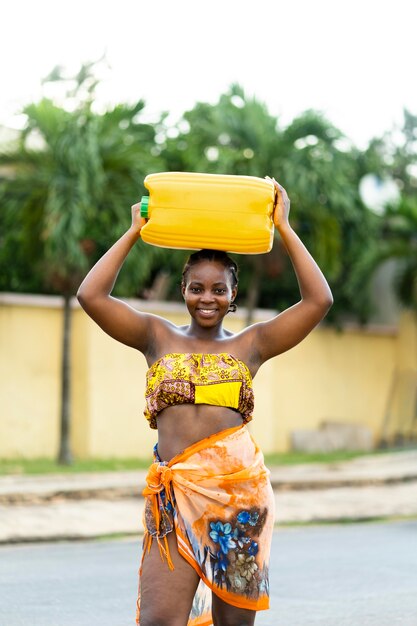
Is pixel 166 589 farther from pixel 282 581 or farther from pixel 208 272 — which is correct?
pixel 282 581

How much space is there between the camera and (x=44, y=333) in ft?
59.0

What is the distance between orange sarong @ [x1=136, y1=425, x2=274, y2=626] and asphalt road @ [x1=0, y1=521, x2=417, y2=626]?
224 centimetres

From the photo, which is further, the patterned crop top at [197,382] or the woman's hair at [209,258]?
the woman's hair at [209,258]

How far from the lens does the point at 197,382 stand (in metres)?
4.36

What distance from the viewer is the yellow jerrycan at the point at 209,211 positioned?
4461mm

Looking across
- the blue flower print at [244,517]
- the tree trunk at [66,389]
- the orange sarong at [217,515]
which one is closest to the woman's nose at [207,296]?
the orange sarong at [217,515]

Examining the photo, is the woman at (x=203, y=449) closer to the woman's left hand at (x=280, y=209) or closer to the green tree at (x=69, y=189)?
the woman's left hand at (x=280, y=209)

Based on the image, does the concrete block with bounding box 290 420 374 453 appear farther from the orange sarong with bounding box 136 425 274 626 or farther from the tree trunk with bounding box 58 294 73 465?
the orange sarong with bounding box 136 425 274 626

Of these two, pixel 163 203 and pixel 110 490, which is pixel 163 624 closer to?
pixel 163 203

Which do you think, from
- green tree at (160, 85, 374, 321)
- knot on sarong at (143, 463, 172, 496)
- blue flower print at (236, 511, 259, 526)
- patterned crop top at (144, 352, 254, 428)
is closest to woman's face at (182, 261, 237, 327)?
patterned crop top at (144, 352, 254, 428)

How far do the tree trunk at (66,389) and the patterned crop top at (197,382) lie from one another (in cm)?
1257

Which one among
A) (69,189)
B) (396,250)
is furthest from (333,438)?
(69,189)

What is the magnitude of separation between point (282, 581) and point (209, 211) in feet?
13.7

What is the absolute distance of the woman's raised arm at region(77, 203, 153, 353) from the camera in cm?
451
